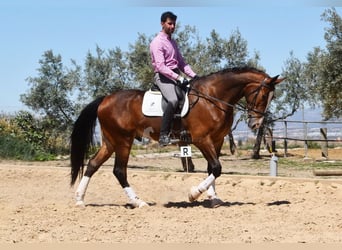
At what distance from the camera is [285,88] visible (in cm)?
2159

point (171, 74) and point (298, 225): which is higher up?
point (171, 74)

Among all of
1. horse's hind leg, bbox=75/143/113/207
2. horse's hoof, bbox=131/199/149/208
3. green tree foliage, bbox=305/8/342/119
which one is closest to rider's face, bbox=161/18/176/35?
horse's hind leg, bbox=75/143/113/207

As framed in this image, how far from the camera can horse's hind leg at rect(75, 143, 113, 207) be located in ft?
24.0

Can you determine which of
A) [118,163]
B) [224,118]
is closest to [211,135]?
[224,118]

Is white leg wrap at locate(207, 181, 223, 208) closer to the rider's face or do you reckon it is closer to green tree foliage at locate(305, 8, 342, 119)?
the rider's face

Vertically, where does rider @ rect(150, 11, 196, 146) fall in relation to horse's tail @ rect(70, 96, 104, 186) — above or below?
above

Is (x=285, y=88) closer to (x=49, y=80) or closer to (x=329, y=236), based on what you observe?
(x=49, y=80)

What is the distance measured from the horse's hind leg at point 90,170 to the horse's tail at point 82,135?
1.04 ft

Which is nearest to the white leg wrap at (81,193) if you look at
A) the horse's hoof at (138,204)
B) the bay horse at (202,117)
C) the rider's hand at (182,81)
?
the bay horse at (202,117)

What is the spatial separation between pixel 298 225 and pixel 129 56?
14.0 metres

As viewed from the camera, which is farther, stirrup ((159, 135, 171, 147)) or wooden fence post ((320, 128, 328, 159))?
wooden fence post ((320, 128, 328, 159))

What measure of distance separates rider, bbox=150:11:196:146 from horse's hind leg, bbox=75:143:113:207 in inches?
38.1

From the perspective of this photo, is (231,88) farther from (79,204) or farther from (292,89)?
(292,89)

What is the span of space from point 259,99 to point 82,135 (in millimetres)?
2672
